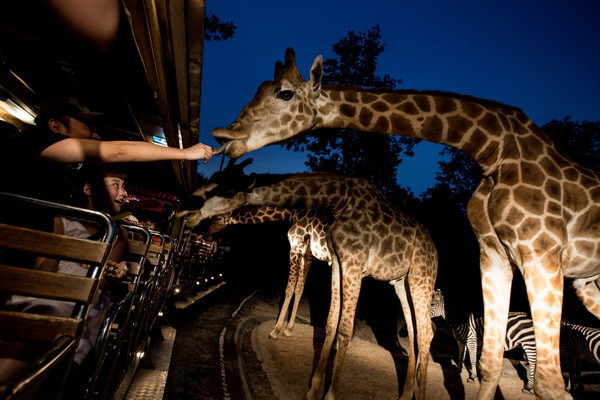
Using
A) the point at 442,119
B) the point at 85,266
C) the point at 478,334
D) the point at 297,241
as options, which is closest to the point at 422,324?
the point at 478,334

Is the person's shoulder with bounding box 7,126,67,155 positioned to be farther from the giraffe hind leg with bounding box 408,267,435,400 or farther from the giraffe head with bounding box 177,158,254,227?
the giraffe hind leg with bounding box 408,267,435,400

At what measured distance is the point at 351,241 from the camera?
174 inches

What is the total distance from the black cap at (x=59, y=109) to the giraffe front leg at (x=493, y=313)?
3.65 metres

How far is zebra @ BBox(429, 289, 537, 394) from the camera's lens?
19.2ft

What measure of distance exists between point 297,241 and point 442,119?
5056mm

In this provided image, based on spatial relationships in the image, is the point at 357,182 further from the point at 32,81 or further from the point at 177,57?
the point at 32,81

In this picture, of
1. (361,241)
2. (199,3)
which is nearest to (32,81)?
(199,3)

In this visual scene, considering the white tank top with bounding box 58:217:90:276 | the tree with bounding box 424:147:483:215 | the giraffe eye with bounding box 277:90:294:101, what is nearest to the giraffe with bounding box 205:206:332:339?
the giraffe eye with bounding box 277:90:294:101

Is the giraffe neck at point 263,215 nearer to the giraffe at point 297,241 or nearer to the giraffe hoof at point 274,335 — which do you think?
the giraffe at point 297,241

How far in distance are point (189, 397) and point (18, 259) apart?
2.41m

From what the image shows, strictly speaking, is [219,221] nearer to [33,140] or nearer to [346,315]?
[346,315]

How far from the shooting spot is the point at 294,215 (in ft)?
26.5

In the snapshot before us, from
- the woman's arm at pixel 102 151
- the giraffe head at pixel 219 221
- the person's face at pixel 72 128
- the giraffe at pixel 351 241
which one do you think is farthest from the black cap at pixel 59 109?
the giraffe head at pixel 219 221

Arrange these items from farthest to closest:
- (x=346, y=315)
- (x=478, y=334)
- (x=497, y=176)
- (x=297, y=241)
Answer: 1. (x=297, y=241)
2. (x=478, y=334)
3. (x=346, y=315)
4. (x=497, y=176)
